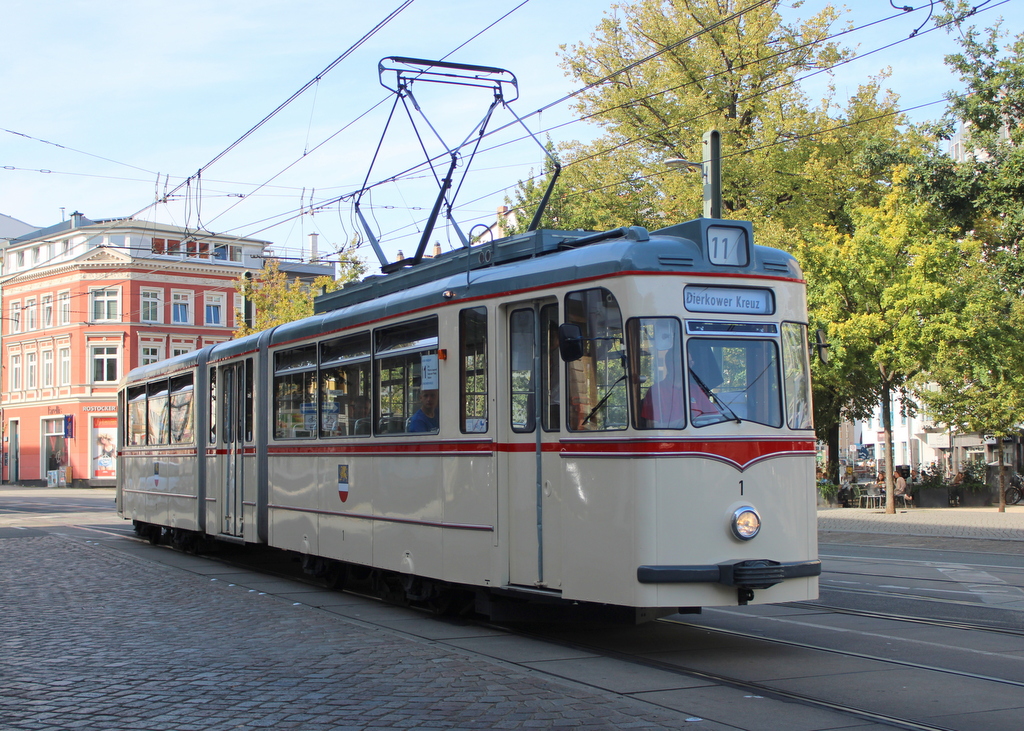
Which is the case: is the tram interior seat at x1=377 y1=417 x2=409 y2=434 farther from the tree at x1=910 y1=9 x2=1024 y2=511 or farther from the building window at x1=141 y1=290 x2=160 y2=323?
the building window at x1=141 y1=290 x2=160 y2=323

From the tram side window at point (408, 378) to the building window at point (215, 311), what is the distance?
54789 mm

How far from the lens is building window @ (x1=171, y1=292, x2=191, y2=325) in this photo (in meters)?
62.8

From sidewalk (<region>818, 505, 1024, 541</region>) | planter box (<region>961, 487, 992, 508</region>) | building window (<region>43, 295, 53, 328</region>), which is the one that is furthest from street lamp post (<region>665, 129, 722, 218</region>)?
building window (<region>43, 295, 53, 328</region>)

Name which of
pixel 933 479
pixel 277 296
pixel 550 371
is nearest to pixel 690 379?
pixel 550 371

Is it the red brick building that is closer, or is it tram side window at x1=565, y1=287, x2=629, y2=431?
tram side window at x1=565, y1=287, x2=629, y2=431

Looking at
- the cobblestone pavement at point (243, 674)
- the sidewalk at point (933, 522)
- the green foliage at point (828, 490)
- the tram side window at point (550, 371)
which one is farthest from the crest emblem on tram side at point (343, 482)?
the green foliage at point (828, 490)

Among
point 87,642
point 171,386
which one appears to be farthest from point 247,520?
point 87,642

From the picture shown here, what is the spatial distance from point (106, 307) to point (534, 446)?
56.8 m

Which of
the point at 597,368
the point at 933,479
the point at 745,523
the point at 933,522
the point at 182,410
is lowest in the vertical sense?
the point at 933,522

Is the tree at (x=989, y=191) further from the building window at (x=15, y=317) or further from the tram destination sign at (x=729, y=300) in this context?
→ the building window at (x=15, y=317)

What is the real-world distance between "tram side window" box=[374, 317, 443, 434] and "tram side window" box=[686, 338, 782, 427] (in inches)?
109

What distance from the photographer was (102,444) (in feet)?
201

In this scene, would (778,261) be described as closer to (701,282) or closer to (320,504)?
(701,282)

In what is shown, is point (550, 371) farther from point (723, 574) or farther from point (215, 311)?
point (215, 311)
